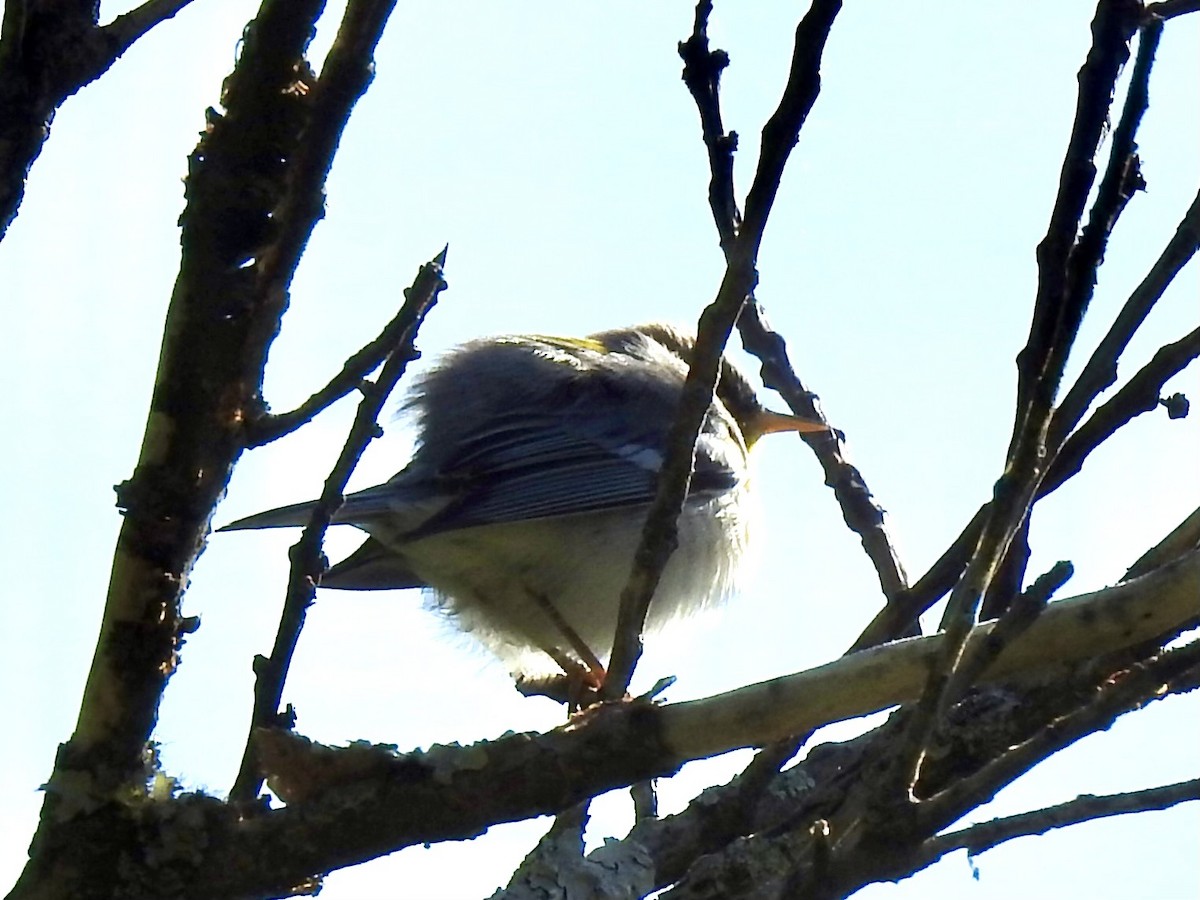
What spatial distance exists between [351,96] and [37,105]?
68 centimetres

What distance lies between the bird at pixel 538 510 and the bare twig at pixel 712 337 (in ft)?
7.19

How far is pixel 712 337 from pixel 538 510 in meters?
2.84

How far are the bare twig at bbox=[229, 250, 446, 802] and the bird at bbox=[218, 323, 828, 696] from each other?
2.31 metres

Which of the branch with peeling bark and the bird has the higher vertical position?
the bird

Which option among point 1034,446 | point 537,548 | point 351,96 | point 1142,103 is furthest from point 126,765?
point 537,548

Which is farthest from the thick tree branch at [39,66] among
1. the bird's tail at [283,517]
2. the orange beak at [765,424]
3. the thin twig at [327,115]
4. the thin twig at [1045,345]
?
the orange beak at [765,424]

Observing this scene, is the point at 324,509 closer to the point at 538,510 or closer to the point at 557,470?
the point at 538,510

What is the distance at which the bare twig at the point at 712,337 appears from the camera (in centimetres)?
208

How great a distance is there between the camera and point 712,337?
251 cm

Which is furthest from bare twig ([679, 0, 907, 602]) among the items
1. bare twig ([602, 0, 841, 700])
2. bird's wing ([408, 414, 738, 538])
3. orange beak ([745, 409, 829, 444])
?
orange beak ([745, 409, 829, 444])

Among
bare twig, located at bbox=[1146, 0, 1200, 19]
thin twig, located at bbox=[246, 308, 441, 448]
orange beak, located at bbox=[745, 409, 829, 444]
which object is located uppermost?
orange beak, located at bbox=[745, 409, 829, 444]

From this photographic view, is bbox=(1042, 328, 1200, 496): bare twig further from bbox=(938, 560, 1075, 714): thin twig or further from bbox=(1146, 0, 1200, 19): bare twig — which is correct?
bbox=(1146, 0, 1200, 19): bare twig

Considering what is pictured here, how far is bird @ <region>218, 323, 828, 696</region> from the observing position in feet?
17.2

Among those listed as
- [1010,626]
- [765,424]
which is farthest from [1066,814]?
[765,424]
